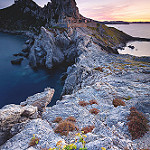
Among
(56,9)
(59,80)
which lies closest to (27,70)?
(59,80)

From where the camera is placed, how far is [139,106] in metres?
11.5

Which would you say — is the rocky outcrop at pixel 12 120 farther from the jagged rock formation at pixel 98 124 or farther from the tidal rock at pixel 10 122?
the jagged rock formation at pixel 98 124

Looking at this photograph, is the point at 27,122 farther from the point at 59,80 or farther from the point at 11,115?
the point at 59,80

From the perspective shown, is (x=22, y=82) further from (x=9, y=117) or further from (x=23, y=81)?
(x=9, y=117)

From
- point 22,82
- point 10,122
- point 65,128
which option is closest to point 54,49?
point 22,82

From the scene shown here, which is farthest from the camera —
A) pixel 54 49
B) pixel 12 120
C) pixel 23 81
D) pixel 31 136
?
pixel 54 49

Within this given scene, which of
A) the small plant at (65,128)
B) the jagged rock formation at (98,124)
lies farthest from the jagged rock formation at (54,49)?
the small plant at (65,128)

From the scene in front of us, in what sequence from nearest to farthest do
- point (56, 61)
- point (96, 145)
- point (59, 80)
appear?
point (96, 145)
point (59, 80)
point (56, 61)

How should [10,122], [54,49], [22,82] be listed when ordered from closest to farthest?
[10,122] → [22,82] → [54,49]

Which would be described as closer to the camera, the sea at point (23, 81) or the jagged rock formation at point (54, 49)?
the sea at point (23, 81)

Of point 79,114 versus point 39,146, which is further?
point 79,114

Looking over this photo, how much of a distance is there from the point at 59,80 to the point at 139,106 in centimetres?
3923

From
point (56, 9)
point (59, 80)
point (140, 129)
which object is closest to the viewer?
point (140, 129)

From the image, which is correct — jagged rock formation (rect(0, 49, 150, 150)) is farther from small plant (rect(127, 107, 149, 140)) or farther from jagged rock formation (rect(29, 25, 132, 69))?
jagged rock formation (rect(29, 25, 132, 69))
